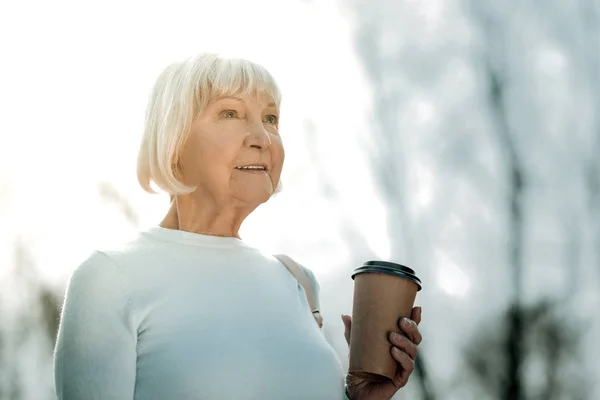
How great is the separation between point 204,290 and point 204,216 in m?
0.32

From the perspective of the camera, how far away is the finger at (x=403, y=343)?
2908 millimetres

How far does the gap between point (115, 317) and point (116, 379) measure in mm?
185

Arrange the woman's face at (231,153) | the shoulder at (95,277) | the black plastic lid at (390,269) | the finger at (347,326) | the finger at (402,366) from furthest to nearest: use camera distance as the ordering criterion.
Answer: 1. the finger at (347,326)
2. the black plastic lid at (390,269)
3. the finger at (402,366)
4. the woman's face at (231,153)
5. the shoulder at (95,277)

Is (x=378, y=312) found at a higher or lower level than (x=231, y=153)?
lower

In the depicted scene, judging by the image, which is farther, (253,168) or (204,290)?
(253,168)

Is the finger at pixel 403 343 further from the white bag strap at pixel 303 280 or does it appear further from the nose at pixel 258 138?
the nose at pixel 258 138

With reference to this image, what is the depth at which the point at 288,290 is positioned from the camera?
2.86m

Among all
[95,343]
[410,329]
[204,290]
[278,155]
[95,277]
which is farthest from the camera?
[410,329]

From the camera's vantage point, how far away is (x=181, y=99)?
2764mm

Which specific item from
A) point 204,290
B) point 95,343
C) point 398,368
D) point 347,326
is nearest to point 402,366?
point 398,368

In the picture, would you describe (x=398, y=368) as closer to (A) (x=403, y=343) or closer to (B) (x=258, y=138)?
(A) (x=403, y=343)

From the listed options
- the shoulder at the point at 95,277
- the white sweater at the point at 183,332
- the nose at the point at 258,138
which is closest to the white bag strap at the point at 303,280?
the white sweater at the point at 183,332

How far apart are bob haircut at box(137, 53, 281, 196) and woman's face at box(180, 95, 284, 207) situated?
0.03 metres

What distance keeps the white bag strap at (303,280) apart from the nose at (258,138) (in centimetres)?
47
